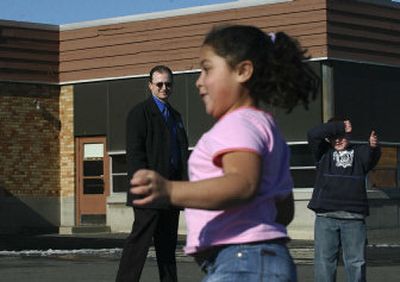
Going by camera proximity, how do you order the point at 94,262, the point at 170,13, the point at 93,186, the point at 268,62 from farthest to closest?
the point at 93,186 → the point at 170,13 → the point at 94,262 → the point at 268,62

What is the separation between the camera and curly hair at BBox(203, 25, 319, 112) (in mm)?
3754

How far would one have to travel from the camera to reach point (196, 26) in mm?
23906

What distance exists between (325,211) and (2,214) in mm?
17717

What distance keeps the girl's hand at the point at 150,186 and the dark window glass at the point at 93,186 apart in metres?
22.7

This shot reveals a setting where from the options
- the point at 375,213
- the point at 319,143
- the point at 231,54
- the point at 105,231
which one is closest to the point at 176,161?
the point at 319,143

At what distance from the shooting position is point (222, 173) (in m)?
3.68

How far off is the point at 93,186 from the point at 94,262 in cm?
1202

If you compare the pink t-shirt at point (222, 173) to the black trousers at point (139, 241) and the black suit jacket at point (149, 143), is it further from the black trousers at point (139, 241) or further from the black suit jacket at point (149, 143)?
the black suit jacket at point (149, 143)

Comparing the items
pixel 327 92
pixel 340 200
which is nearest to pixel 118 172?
pixel 327 92

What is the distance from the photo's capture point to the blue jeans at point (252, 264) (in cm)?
367

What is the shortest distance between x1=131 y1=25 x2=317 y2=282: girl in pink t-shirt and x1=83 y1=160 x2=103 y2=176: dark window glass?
2234 centimetres

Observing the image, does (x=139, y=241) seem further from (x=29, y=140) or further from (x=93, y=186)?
(x=29, y=140)

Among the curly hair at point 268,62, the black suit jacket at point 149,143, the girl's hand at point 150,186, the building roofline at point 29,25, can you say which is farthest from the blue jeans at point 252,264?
the building roofline at point 29,25

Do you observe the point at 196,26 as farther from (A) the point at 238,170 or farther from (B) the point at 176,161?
(A) the point at 238,170
